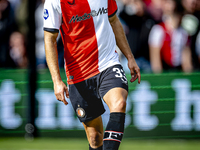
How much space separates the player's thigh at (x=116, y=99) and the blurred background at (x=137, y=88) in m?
3.29

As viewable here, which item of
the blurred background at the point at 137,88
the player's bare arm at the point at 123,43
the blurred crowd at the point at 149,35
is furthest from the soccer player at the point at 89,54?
the blurred crowd at the point at 149,35

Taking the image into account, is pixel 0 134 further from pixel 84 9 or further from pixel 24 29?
pixel 84 9

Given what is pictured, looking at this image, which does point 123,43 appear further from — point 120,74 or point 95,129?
point 95,129

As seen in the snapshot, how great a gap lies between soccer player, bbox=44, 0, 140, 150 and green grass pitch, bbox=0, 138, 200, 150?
95.2 inches

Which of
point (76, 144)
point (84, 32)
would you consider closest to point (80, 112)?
point (84, 32)

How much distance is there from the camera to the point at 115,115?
3.49m

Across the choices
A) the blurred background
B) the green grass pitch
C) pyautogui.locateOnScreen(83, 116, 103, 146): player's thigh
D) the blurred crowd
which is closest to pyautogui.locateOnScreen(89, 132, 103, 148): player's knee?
pyautogui.locateOnScreen(83, 116, 103, 146): player's thigh

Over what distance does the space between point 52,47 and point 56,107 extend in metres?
3.42

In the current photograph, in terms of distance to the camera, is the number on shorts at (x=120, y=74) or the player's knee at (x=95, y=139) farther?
the player's knee at (x=95, y=139)

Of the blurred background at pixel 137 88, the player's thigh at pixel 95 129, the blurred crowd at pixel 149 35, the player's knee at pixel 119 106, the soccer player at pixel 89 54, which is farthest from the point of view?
the blurred crowd at pixel 149 35

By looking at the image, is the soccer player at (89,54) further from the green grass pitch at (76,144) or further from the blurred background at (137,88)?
the blurred background at (137,88)

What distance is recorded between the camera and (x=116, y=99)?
357 cm

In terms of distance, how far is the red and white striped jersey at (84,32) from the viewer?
3.81 m

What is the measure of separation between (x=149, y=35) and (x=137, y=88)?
1.06m
